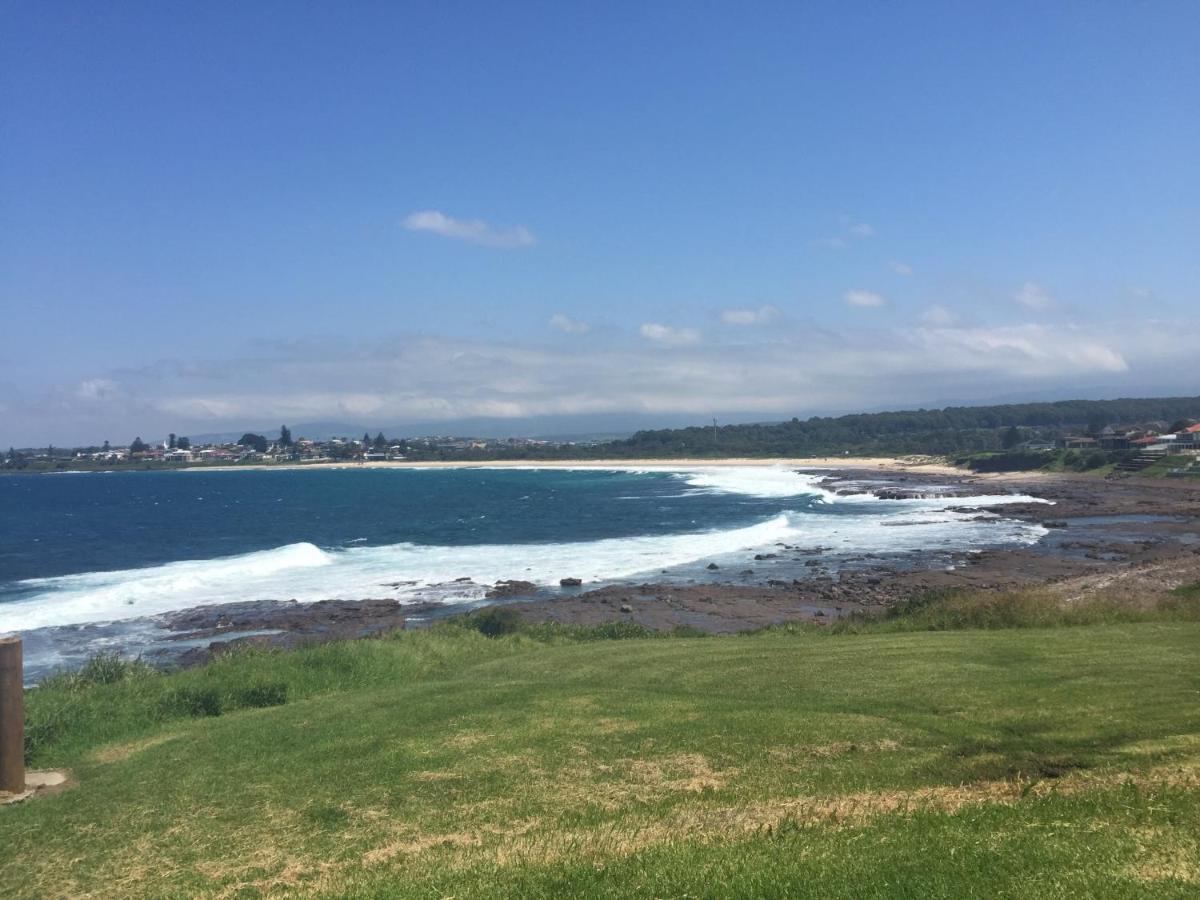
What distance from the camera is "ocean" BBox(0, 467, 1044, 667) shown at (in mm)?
44531

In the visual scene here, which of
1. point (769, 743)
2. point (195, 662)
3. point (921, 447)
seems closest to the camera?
point (769, 743)

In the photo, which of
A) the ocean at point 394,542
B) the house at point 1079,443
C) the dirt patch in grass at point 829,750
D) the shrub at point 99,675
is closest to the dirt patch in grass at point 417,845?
the dirt patch in grass at point 829,750

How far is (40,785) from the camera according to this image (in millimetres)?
12398

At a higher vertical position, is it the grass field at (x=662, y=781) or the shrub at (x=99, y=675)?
the grass field at (x=662, y=781)

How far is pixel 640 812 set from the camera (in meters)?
9.48

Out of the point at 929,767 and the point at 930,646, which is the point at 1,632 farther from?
the point at 929,767

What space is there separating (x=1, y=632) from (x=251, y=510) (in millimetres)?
66786

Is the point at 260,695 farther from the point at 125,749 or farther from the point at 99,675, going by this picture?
the point at 99,675

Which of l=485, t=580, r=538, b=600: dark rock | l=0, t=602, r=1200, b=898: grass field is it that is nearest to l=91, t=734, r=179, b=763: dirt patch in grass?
l=0, t=602, r=1200, b=898: grass field

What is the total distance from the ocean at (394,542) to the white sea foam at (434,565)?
0.15 m

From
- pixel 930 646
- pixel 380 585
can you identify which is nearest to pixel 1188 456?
pixel 380 585

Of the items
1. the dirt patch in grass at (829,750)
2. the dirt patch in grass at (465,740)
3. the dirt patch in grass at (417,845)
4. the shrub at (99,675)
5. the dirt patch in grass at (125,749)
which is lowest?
the shrub at (99,675)

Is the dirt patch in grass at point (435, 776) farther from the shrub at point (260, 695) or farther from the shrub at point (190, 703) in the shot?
the shrub at point (190, 703)

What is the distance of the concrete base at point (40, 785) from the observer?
1176 centimetres
